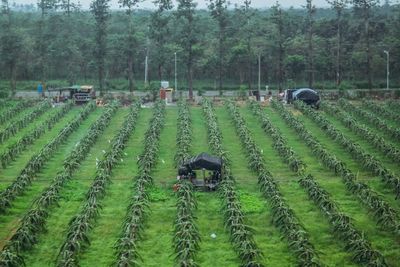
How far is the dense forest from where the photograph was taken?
59.7 meters

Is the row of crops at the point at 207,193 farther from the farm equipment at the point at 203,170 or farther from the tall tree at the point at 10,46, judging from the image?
the tall tree at the point at 10,46

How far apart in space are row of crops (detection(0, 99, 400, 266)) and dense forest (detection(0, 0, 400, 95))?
19519 millimetres

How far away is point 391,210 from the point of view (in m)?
21.5

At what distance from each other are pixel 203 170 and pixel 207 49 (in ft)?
145

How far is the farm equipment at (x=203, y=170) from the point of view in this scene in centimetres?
2506

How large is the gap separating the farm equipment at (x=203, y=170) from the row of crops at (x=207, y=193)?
1.81 ft

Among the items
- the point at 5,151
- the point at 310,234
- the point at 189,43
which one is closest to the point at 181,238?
the point at 310,234

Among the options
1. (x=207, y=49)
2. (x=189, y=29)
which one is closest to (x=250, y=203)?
(x=189, y=29)

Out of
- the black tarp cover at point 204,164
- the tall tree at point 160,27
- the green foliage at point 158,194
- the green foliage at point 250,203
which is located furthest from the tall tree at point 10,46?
the green foliage at point 250,203

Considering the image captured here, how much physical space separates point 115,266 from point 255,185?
984 centimetres

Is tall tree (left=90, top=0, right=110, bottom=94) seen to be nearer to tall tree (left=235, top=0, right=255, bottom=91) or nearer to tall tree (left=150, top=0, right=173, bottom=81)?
tall tree (left=150, top=0, right=173, bottom=81)

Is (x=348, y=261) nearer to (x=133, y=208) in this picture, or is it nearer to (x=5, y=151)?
(x=133, y=208)

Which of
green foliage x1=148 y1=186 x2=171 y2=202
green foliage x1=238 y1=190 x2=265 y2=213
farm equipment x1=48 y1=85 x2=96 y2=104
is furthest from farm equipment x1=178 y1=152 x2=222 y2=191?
farm equipment x1=48 y1=85 x2=96 y2=104

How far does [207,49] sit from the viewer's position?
68.2 meters
